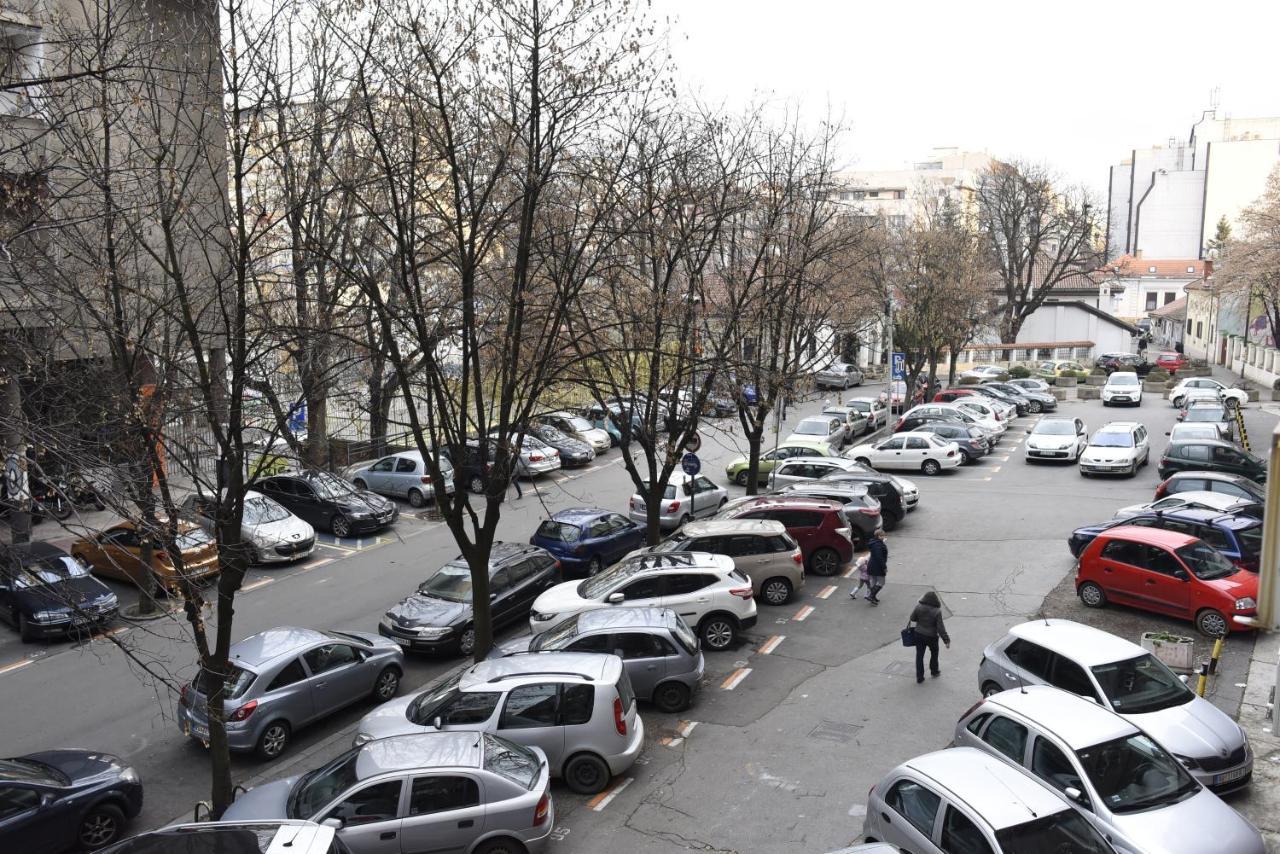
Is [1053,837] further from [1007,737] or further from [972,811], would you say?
[1007,737]

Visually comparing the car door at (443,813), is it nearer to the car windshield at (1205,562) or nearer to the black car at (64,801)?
the black car at (64,801)

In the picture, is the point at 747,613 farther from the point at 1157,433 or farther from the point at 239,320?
the point at 1157,433

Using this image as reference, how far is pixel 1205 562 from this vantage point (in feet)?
49.7

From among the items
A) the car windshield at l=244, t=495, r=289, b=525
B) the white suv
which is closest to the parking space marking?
the white suv

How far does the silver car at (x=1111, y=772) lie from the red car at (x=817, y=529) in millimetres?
9431

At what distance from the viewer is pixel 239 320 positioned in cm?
1100

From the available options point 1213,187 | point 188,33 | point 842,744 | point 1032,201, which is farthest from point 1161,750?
point 1213,187

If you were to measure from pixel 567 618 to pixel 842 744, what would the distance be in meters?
4.62

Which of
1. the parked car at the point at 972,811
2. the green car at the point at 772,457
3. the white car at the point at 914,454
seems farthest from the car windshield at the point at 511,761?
the white car at the point at 914,454

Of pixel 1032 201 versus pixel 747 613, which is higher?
pixel 1032 201

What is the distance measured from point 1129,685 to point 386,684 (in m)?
9.96

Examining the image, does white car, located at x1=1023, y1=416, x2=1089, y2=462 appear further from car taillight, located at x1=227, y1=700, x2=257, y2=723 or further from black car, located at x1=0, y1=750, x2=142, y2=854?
black car, located at x1=0, y1=750, x2=142, y2=854

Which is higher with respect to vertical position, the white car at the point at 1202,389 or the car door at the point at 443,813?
the white car at the point at 1202,389

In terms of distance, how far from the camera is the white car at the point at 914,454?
98.2 feet
